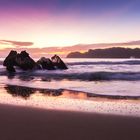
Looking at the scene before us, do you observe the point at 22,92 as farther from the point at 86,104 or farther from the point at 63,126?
the point at 63,126

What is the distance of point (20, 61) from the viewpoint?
1207 inches

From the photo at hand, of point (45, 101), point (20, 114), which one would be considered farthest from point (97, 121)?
point (45, 101)

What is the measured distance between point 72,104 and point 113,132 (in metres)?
3.41

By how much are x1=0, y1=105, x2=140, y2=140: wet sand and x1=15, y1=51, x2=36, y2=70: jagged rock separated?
21.4m

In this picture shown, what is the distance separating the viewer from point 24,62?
30.4 m

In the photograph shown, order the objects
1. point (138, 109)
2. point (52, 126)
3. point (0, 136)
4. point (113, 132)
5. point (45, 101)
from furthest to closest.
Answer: point (45, 101)
point (138, 109)
point (52, 126)
point (113, 132)
point (0, 136)

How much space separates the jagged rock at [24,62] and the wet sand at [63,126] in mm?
21433

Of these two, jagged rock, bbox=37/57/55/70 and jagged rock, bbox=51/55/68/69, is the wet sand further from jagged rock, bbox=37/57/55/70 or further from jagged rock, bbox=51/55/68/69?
jagged rock, bbox=51/55/68/69

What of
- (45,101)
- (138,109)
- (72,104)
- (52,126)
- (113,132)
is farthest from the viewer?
(45,101)

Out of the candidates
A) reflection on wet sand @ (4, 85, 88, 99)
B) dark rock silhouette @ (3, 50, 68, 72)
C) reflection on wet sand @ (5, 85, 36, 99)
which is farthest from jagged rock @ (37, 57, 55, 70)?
reflection on wet sand @ (4, 85, 88, 99)

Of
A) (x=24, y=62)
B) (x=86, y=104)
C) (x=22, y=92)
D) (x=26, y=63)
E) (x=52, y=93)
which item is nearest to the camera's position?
(x=86, y=104)

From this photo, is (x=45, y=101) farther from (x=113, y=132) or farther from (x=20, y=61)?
(x=20, y=61)

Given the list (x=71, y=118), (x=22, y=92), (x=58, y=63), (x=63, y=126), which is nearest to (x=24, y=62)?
(x=58, y=63)

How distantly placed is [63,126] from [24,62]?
2387 cm
